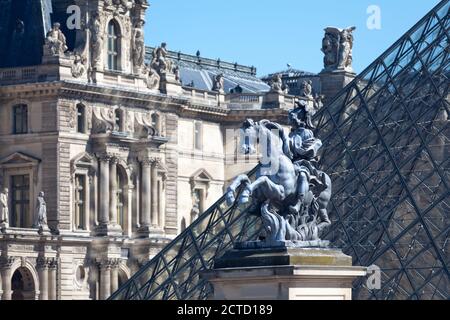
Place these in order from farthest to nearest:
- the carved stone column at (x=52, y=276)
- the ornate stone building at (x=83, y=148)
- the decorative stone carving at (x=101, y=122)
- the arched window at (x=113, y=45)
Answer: the arched window at (x=113, y=45) → the decorative stone carving at (x=101, y=122) → the ornate stone building at (x=83, y=148) → the carved stone column at (x=52, y=276)

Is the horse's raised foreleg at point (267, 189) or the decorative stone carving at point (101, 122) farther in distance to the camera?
the decorative stone carving at point (101, 122)

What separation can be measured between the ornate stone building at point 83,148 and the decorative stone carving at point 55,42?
48mm

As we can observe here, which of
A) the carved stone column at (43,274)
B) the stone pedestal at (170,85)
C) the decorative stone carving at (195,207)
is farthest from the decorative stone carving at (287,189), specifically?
the decorative stone carving at (195,207)

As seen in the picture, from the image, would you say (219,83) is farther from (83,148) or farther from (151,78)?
(83,148)

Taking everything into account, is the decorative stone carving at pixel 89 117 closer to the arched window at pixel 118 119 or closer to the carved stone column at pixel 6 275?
the arched window at pixel 118 119

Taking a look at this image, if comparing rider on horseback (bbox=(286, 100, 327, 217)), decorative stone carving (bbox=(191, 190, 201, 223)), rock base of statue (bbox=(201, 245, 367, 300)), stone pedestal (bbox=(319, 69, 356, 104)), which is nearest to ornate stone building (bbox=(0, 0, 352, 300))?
decorative stone carving (bbox=(191, 190, 201, 223))

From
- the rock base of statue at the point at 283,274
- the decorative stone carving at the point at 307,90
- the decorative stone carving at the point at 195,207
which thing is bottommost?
the rock base of statue at the point at 283,274

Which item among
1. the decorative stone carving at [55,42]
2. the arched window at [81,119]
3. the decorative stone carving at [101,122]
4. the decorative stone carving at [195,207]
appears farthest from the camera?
the decorative stone carving at [195,207]

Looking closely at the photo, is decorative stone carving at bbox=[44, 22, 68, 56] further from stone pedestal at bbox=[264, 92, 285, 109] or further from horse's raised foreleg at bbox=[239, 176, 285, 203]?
horse's raised foreleg at bbox=[239, 176, 285, 203]

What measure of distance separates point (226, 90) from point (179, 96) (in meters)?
11.4

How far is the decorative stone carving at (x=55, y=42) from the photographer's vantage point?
10488 cm

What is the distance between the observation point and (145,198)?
362 feet
